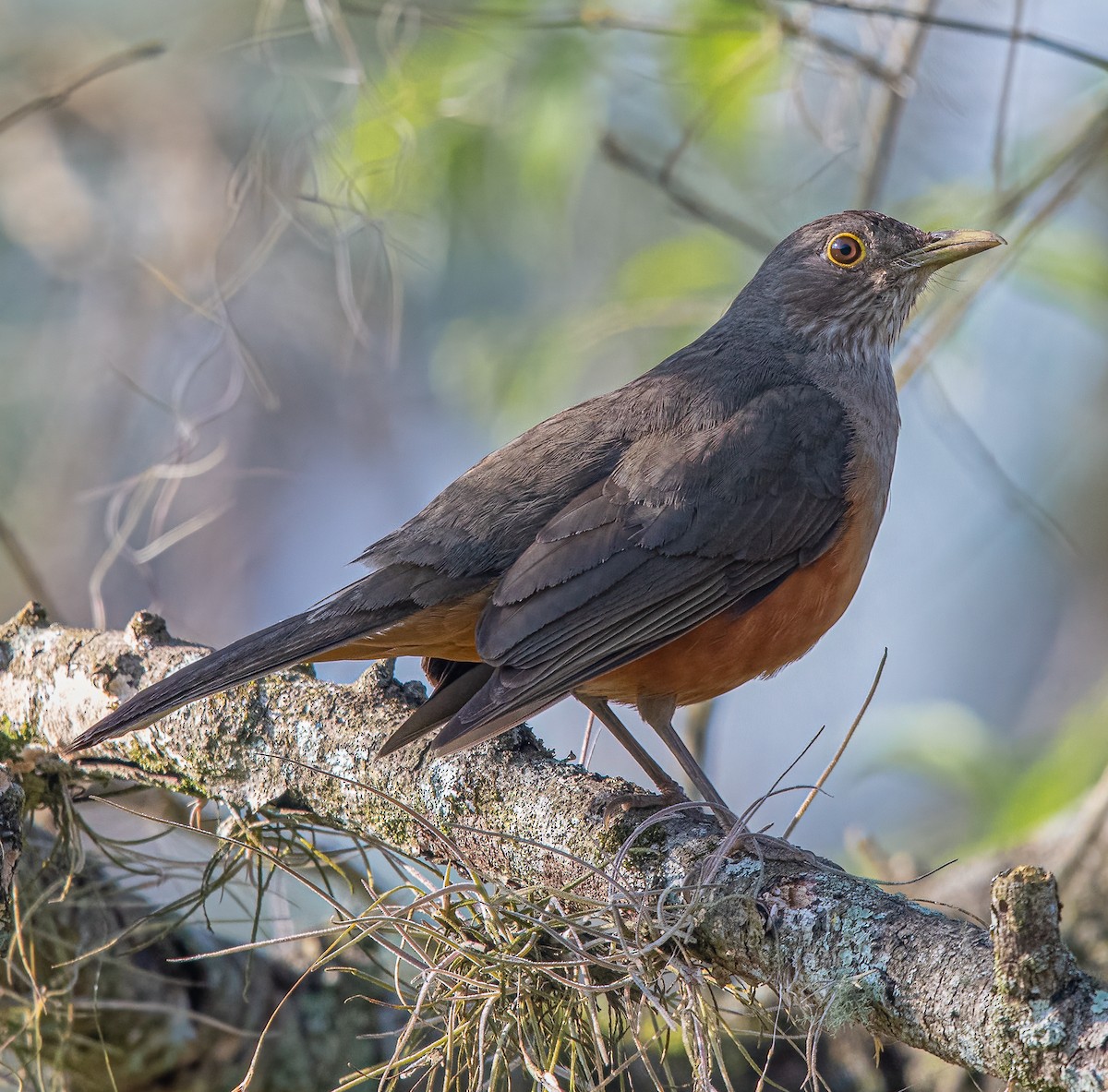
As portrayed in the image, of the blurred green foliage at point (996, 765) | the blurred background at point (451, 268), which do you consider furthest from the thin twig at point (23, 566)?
the blurred green foliage at point (996, 765)

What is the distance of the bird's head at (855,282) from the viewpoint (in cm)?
514

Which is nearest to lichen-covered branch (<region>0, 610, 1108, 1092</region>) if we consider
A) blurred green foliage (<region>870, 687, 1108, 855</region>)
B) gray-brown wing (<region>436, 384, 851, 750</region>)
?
gray-brown wing (<region>436, 384, 851, 750</region>)

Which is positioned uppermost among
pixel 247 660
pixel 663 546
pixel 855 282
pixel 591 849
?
pixel 855 282

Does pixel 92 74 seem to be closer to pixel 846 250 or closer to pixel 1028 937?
pixel 846 250

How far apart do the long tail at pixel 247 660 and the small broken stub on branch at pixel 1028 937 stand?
86.2 inches

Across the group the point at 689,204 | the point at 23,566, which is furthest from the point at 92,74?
the point at 689,204

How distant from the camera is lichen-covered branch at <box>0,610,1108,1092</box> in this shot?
7.50 feet

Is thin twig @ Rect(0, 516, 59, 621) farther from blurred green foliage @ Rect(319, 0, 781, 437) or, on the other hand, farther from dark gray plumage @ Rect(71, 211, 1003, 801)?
blurred green foliage @ Rect(319, 0, 781, 437)

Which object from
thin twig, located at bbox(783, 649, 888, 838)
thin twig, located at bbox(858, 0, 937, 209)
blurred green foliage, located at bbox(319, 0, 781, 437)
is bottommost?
thin twig, located at bbox(783, 649, 888, 838)

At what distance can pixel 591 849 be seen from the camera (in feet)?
11.2

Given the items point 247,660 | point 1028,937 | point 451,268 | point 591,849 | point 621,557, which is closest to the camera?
point 1028,937

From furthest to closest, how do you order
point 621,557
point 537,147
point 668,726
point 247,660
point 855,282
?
point 855,282 → point 537,147 → point 668,726 → point 621,557 → point 247,660

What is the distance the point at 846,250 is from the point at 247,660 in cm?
301

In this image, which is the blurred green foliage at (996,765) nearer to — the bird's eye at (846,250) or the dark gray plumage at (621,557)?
the dark gray plumage at (621,557)
